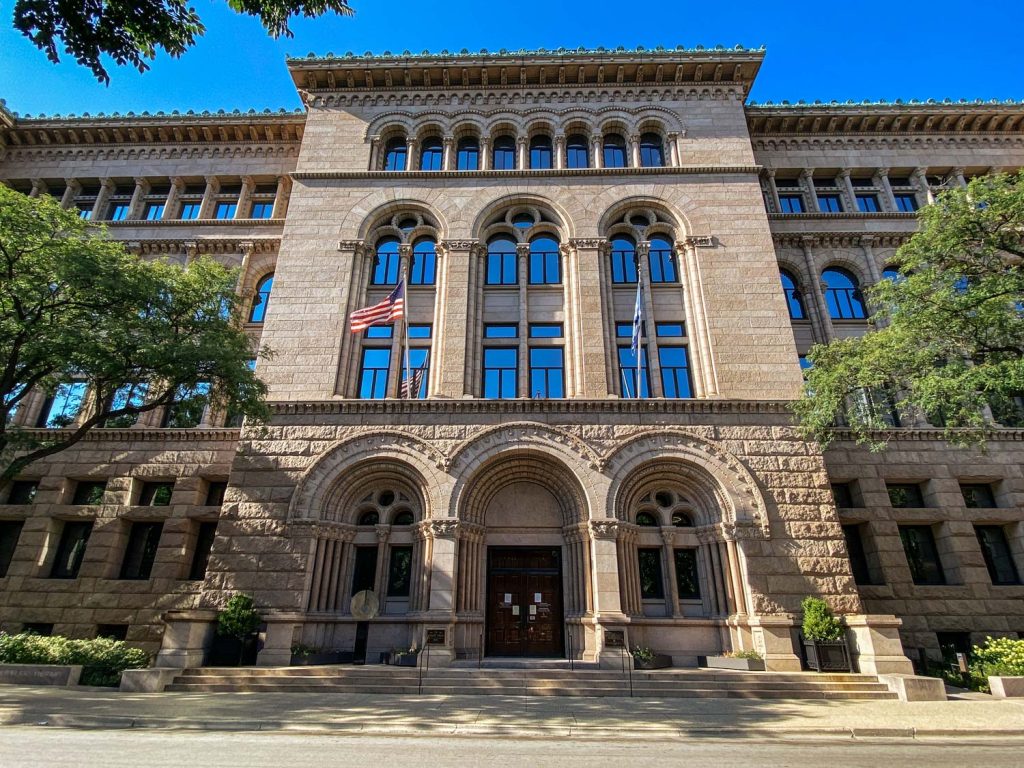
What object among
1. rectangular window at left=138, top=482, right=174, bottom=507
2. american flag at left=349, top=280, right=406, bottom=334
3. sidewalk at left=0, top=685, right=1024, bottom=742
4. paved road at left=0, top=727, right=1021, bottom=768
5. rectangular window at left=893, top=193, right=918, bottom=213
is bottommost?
paved road at left=0, top=727, right=1021, bottom=768

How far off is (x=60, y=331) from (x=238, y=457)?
635cm

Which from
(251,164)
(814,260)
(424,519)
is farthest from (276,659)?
(814,260)

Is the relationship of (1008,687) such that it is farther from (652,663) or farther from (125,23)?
(125,23)

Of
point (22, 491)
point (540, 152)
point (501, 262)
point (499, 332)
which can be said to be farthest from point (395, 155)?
point (22, 491)

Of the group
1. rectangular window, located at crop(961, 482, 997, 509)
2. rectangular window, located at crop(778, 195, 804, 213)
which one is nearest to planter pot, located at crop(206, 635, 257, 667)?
rectangular window, located at crop(961, 482, 997, 509)

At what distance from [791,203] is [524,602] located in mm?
22771

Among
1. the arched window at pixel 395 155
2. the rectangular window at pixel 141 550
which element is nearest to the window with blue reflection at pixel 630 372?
the arched window at pixel 395 155

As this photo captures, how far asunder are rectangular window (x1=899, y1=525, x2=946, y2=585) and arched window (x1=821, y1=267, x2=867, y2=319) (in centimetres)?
924

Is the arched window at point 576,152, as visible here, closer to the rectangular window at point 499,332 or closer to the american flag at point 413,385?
the rectangular window at point 499,332

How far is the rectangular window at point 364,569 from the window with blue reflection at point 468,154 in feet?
54.0

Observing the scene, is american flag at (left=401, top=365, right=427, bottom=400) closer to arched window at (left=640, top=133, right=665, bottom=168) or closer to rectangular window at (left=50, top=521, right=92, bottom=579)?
rectangular window at (left=50, top=521, right=92, bottom=579)

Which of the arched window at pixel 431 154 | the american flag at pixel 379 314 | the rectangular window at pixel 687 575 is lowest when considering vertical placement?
the rectangular window at pixel 687 575

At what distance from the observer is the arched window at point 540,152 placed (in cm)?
2466

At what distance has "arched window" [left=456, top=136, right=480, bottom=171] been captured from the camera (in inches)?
971
